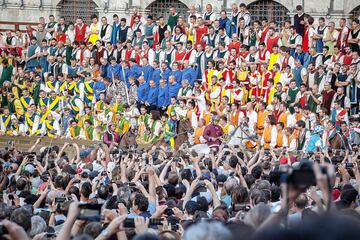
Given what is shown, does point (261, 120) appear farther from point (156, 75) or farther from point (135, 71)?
point (135, 71)

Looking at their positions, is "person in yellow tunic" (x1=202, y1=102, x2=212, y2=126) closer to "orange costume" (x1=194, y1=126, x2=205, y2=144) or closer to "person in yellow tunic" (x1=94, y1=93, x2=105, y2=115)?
"orange costume" (x1=194, y1=126, x2=205, y2=144)

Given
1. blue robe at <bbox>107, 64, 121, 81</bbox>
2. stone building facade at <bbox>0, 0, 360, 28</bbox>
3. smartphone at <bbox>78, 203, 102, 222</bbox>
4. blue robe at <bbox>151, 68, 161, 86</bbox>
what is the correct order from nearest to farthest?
smartphone at <bbox>78, 203, 102, 222</bbox>
blue robe at <bbox>151, 68, 161, 86</bbox>
blue robe at <bbox>107, 64, 121, 81</bbox>
stone building facade at <bbox>0, 0, 360, 28</bbox>

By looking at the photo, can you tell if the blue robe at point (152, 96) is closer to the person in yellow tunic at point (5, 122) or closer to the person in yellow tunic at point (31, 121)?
the person in yellow tunic at point (31, 121)

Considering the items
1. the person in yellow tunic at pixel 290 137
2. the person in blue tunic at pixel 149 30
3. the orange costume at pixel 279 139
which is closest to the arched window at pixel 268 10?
the person in blue tunic at pixel 149 30

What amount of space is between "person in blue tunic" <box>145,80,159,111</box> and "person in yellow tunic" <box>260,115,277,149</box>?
180 inches

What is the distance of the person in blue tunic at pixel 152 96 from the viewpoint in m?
30.0

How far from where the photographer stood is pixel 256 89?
2850cm

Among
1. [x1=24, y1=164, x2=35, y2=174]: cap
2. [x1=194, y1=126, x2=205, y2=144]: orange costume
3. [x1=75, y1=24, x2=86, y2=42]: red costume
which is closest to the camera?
[x1=24, y1=164, x2=35, y2=174]: cap

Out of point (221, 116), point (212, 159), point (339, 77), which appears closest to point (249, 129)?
point (221, 116)

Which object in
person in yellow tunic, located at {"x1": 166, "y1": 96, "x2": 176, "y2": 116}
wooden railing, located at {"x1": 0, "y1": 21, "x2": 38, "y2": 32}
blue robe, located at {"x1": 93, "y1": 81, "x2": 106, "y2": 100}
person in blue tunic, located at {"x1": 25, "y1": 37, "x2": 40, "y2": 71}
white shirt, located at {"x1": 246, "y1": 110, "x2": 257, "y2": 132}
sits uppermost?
wooden railing, located at {"x1": 0, "y1": 21, "x2": 38, "y2": 32}

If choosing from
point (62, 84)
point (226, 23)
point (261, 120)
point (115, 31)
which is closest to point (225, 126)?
point (261, 120)

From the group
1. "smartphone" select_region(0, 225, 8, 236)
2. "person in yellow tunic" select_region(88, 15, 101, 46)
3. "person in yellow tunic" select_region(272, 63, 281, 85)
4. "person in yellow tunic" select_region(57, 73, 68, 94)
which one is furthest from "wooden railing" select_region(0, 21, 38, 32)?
"smartphone" select_region(0, 225, 8, 236)

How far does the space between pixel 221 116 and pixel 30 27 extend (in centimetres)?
1090

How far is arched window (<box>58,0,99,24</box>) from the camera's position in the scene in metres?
37.5
